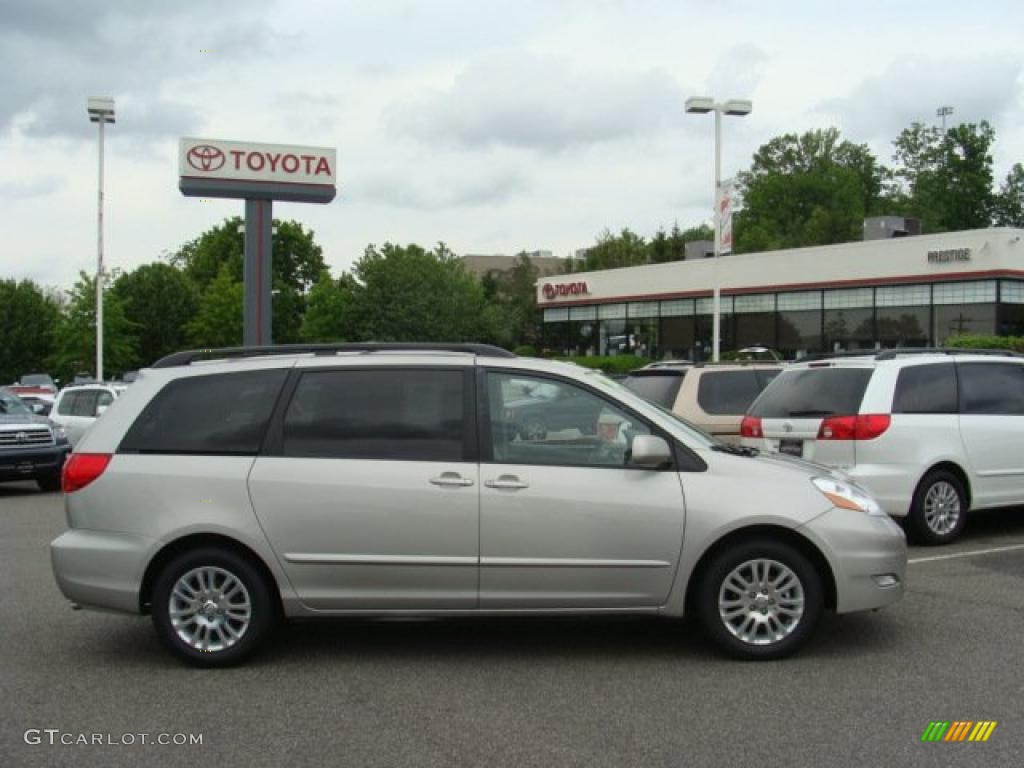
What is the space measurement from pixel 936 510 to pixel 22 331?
74222 mm

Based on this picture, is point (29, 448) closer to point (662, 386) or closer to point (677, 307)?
point (662, 386)

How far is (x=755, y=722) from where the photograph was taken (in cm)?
500

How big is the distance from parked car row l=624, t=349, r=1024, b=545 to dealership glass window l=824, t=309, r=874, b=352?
2695cm

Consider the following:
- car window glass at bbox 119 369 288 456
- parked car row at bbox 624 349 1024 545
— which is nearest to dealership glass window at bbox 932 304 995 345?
parked car row at bbox 624 349 1024 545

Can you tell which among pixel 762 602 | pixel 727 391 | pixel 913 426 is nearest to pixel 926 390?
pixel 913 426

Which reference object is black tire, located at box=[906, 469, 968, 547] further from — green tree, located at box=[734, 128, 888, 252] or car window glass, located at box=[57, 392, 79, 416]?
green tree, located at box=[734, 128, 888, 252]

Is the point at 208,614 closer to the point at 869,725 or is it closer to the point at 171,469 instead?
the point at 171,469

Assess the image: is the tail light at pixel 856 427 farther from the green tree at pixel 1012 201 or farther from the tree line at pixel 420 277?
the green tree at pixel 1012 201

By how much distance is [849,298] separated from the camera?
3731cm

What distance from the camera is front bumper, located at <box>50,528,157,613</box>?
595cm

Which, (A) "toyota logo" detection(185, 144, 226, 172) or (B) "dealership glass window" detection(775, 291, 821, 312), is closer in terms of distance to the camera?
(A) "toyota logo" detection(185, 144, 226, 172)

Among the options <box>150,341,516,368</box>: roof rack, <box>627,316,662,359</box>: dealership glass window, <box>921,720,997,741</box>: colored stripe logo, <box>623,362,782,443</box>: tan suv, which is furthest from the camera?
<box>627,316,662,359</box>: dealership glass window

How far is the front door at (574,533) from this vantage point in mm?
5863

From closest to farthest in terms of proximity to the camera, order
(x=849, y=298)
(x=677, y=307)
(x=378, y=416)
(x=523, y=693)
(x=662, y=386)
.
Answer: (x=523, y=693)
(x=378, y=416)
(x=662, y=386)
(x=849, y=298)
(x=677, y=307)
